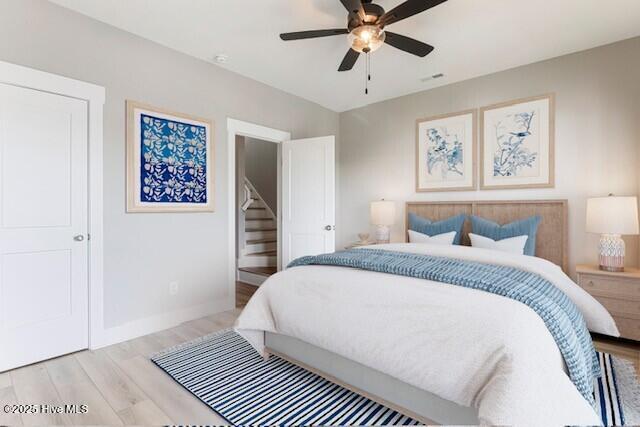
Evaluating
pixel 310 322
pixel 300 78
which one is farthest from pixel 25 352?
pixel 300 78

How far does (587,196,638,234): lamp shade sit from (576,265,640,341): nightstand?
356mm

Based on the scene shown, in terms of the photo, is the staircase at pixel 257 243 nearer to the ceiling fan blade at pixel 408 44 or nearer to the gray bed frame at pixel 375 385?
the gray bed frame at pixel 375 385

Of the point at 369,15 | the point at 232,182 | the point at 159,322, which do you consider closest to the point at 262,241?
the point at 232,182

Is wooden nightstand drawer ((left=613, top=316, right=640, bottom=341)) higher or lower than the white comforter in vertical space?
lower

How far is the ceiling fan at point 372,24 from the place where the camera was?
1996 millimetres

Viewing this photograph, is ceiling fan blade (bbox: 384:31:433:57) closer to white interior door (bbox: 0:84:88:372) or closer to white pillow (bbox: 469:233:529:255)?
white pillow (bbox: 469:233:529:255)

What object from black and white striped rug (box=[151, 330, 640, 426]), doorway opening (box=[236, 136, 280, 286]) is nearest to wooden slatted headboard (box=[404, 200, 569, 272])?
black and white striped rug (box=[151, 330, 640, 426])

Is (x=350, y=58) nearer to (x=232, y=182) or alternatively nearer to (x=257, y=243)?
(x=232, y=182)

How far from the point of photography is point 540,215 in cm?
328

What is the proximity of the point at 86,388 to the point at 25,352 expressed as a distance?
69 cm

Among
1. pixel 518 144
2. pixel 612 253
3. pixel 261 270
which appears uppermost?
pixel 518 144

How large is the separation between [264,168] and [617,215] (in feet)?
16.9

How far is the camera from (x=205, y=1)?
236cm

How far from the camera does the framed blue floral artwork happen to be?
2781 mm
